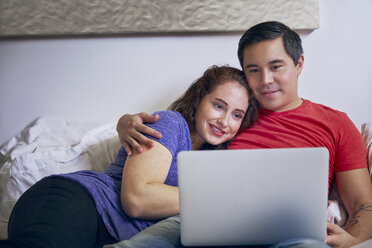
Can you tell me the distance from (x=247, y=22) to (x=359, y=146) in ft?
2.65

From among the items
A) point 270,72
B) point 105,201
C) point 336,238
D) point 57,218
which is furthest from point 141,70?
point 336,238

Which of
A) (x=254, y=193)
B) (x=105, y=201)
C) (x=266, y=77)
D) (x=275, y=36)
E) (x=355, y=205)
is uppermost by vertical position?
(x=275, y=36)

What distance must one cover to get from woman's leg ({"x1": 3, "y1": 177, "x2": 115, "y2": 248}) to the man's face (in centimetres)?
77

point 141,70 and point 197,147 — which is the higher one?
point 141,70

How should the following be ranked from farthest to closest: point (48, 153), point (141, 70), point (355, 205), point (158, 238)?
point (141, 70)
point (48, 153)
point (355, 205)
point (158, 238)

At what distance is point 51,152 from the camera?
1.60 meters

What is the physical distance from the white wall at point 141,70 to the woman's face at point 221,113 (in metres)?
0.51

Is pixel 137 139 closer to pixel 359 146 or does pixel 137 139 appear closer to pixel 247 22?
pixel 359 146

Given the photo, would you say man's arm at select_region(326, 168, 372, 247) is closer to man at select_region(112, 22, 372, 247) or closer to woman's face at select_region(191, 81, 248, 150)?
man at select_region(112, 22, 372, 247)

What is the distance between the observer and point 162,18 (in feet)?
6.14

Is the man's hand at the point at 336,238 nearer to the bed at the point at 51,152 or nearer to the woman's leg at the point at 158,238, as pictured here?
the bed at the point at 51,152

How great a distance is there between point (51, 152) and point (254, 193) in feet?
3.51

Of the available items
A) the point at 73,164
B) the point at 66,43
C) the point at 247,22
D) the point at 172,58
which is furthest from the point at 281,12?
the point at 73,164

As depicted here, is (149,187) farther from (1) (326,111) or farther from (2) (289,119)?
(1) (326,111)
